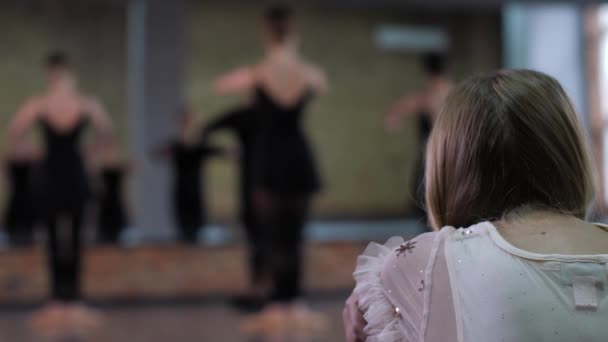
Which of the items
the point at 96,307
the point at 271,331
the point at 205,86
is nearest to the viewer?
the point at 271,331

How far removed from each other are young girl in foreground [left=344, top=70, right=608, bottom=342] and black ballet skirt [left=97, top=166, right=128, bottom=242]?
8479mm

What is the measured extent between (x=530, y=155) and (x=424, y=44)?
11.7 m

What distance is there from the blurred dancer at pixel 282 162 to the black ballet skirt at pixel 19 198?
10.2ft

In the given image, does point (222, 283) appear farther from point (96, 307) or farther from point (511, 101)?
point (511, 101)

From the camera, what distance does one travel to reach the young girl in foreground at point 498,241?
3.51 ft

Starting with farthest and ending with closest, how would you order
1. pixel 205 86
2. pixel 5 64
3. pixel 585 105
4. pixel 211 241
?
1. pixel 205 86
2. pixel 5 64
3. pixel 585 105
4. pixel 211 241

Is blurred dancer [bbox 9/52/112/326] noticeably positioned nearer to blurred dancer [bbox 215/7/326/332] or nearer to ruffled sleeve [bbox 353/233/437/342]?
blurred dancer [bbox 215/7/326/332]

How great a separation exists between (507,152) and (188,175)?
26.7ft

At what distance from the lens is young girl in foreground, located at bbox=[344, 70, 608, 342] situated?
1068 millimetres

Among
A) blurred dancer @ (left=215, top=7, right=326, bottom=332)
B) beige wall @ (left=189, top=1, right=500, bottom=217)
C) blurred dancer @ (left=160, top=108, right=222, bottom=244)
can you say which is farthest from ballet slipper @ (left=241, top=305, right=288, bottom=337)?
beige wall @ (left=189, top=1, right=500, bottom=217)

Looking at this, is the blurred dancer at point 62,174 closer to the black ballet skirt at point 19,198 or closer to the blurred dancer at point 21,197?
the blurred dancer at point 21,197

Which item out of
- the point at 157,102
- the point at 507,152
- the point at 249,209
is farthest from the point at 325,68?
the point at 507,152

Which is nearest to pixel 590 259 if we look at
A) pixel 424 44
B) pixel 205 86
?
pixel 424 44

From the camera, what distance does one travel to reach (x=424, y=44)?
1260 cm
